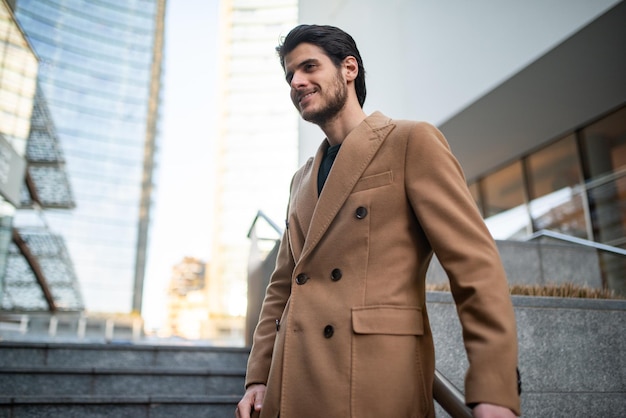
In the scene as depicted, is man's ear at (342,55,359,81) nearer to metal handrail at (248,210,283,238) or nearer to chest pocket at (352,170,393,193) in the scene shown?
chest pocket at (352,170,393,193)

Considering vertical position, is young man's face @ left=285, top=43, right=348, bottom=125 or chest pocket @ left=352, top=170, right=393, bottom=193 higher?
young man's face @ left=285, top=43, right=348, bottom=125

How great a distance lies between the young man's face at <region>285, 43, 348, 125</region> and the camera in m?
1.77

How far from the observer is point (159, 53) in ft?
335

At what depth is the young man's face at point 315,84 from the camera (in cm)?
177

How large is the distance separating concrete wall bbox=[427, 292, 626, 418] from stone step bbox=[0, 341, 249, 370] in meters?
2.90

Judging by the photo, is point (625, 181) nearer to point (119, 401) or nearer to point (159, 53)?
point (119, 401)

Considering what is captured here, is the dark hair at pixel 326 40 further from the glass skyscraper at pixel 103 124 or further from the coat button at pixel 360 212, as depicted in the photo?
the glass skyscraper at pixel 103 124

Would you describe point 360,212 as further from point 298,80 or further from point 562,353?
point 562,353

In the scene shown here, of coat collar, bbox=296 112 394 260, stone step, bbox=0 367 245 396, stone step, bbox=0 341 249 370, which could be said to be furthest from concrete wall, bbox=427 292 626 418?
stone step, bbox=0 341 249 370

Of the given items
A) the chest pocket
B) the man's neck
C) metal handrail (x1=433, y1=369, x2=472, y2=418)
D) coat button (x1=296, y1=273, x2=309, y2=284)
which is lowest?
metal handrail (x1=433, y1=369, x2=472, y2=418)

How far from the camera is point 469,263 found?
1.33 metres

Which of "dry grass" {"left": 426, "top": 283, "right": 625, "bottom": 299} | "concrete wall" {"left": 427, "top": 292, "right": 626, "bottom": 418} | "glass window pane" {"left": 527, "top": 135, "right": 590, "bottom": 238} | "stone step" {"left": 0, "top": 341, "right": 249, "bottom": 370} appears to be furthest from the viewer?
"glass window pane" {"left": 527, "top": 135, "right": 590, "bottom": 238}

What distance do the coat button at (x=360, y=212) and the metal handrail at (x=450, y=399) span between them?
2.05 feet

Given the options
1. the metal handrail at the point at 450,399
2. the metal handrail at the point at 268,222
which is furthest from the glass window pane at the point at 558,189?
the metal handrail at the point at 450,399
